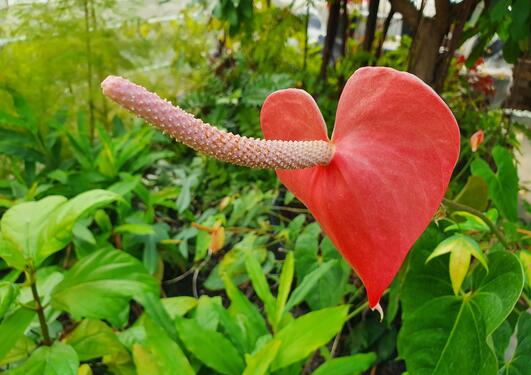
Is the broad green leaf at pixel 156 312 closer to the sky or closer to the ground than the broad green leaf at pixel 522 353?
closer to the ground

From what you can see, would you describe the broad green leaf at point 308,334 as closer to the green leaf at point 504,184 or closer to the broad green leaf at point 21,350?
the green leaf at point 504,184

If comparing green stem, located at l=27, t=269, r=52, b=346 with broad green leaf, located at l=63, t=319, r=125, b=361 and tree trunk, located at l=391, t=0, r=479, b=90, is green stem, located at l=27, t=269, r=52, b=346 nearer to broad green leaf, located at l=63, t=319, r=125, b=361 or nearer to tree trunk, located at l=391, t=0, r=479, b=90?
broad green leaf, located at l=63, t=319, r=125, b=361

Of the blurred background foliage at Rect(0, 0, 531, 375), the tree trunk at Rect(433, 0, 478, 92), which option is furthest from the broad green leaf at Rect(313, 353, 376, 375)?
the tree trunk at Rect(433, 0, 478, 92)

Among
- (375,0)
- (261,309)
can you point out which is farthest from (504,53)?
(261,309)

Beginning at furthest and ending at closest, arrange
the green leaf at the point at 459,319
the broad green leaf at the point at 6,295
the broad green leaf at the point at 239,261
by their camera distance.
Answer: the broad green leaf at the point at 239,261 → the broad green leaf at the point at 6,295 → the green leaf at the point at 459,319

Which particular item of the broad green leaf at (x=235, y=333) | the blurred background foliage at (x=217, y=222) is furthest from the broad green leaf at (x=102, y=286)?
the broad green leaf at (x=235, y=333)
